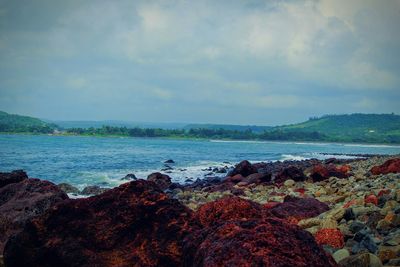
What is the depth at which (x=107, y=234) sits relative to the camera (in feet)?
20.8

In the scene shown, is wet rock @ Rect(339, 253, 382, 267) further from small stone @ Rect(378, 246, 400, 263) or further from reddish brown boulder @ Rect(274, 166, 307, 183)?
reddish brown boulder @ Rect(274, 166, 307, 183)

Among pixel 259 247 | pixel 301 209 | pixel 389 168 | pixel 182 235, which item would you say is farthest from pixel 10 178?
pixel 389 168

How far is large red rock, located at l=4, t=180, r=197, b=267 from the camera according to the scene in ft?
20.0

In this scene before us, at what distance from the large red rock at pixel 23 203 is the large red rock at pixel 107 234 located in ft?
8.13

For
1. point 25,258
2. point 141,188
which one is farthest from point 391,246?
point 25,258

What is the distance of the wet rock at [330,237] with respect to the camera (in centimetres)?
732

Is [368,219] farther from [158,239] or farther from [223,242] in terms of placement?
[223,242]

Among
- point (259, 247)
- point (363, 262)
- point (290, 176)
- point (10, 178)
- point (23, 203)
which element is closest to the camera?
point (259, 247)

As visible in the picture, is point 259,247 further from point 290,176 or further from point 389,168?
point 290,176

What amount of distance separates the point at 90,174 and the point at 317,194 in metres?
23.6

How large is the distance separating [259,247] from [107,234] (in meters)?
2.95

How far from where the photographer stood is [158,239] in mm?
6219

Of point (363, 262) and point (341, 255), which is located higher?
point (363, 262)

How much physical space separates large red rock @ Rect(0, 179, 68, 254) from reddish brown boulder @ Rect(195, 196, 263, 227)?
4245 mm
